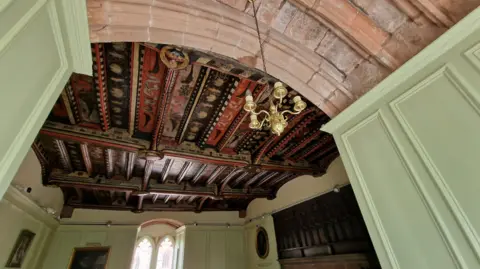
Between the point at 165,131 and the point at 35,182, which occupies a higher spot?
the point at 165,131

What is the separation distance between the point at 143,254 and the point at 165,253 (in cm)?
84

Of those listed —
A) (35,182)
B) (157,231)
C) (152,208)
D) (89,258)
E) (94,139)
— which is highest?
(94,139)

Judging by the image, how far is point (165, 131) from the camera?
374 centimetres

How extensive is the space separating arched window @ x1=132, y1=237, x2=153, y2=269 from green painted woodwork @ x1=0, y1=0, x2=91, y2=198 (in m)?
9.14

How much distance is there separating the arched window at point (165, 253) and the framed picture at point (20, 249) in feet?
16.4

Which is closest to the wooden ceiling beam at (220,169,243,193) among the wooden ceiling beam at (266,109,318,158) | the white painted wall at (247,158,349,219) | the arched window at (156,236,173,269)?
the wooden ceiling beam at (266,109,318,158)

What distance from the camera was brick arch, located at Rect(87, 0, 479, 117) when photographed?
1387 millimetres

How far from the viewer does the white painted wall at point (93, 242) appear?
5468 mm

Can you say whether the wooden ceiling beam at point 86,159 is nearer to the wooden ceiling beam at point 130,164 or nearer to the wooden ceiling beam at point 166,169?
the wooden ceiling beam at point 130,164

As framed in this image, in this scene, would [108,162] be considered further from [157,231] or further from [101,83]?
[157,231]

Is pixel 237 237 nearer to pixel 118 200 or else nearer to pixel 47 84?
pixel 118 200

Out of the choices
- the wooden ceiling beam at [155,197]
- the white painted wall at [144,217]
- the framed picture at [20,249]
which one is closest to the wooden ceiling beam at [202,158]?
the framed picture at [20,249]

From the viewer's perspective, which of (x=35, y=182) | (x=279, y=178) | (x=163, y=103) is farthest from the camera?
(x=279, y=178)

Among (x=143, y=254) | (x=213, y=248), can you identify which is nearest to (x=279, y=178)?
(x=213, y=248)
